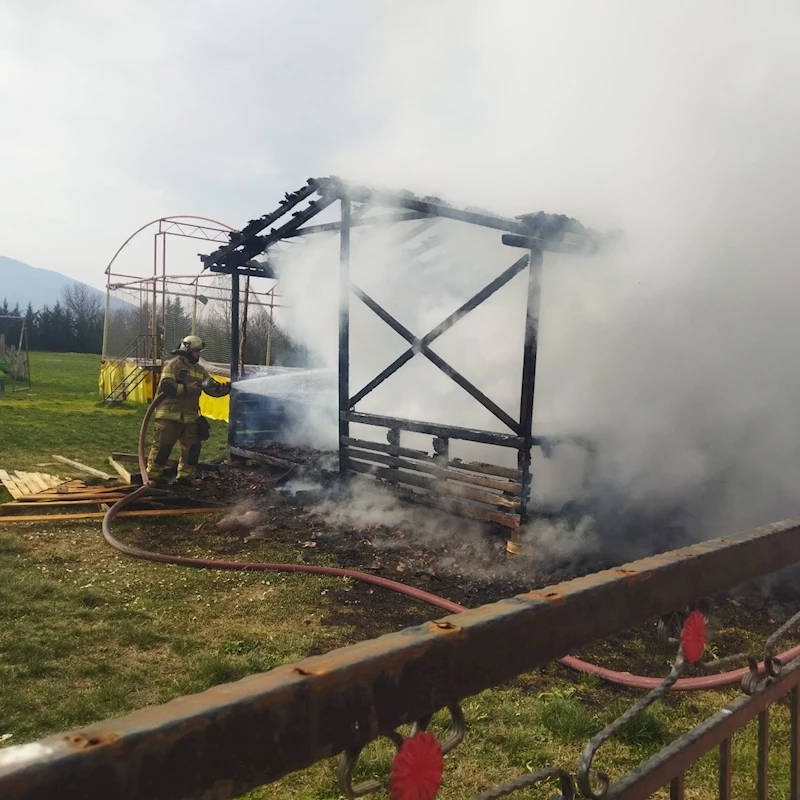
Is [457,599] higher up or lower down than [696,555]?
lower down

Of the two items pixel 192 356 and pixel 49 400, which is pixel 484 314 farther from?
pixel 49 400

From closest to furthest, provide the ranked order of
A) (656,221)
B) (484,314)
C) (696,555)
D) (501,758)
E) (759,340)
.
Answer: (696,555), (501,758), (759,340), (656,221), (484,314)

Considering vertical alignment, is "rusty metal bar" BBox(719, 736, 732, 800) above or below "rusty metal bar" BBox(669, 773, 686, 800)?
below

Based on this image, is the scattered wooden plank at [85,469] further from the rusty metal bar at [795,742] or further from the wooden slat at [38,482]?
the rusty metal bar at [795,742]

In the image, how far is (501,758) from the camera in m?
2.99

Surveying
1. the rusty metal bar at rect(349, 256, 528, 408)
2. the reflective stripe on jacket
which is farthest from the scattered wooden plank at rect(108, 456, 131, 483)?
the rusty metal bar at rect(349, 256, 528, 408)

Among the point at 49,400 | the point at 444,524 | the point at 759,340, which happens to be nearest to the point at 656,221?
the point at 759,340

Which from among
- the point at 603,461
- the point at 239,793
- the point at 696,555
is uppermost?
the point at 696,555

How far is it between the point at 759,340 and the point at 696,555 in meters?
5.49

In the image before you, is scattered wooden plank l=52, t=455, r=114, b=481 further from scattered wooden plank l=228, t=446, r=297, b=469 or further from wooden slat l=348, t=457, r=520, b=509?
wooden slat l=348, t=457, r=520, b=509

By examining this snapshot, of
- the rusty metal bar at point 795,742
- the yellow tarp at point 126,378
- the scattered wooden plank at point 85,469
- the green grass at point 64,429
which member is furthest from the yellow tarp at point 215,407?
the rusty metal bar at point 795,742

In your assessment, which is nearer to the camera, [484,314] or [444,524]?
[444,524]

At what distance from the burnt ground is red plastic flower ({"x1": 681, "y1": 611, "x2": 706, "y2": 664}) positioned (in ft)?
7.17

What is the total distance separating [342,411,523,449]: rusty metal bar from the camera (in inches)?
238
